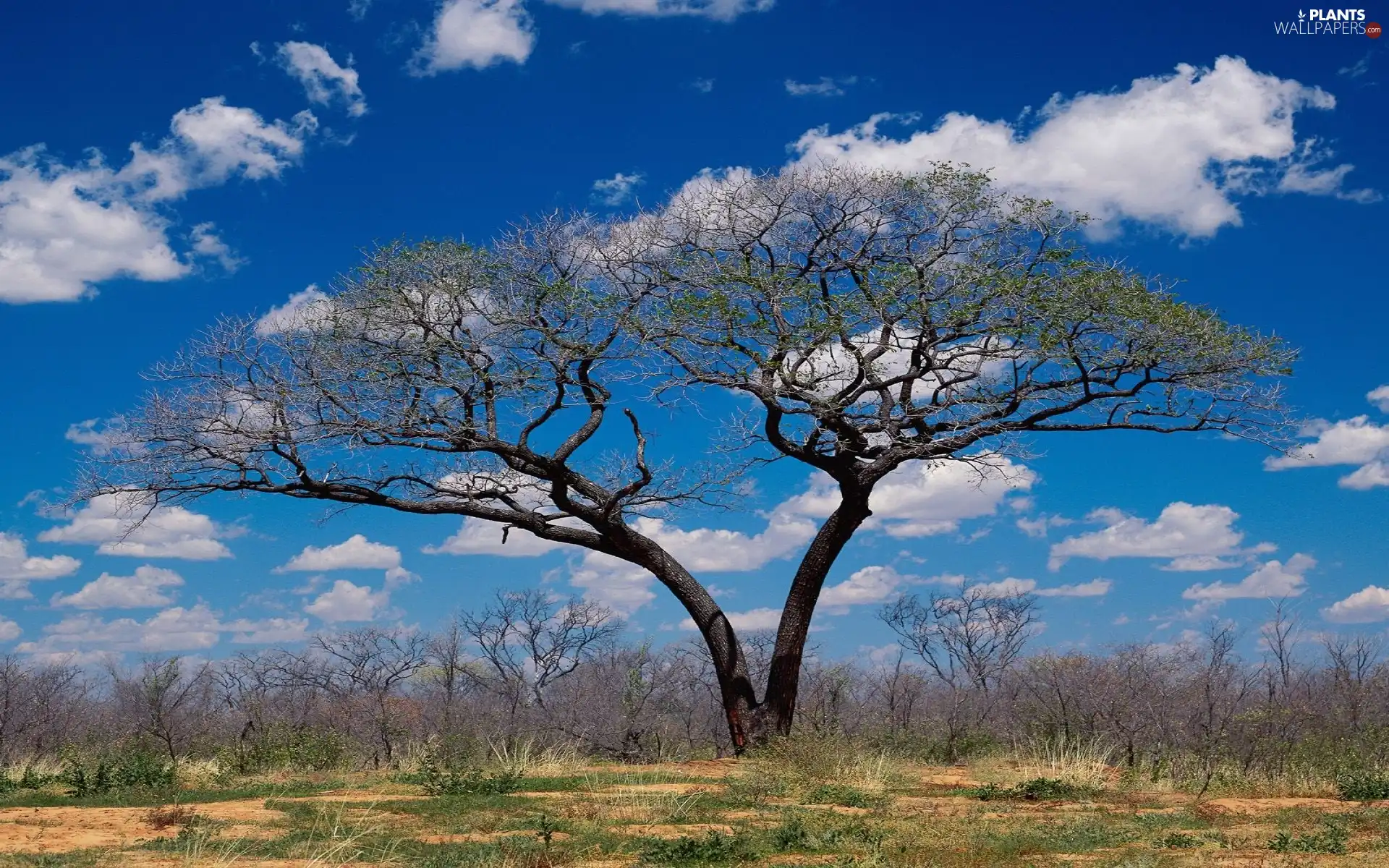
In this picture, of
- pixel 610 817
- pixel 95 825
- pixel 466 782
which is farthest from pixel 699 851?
pixel 95 825

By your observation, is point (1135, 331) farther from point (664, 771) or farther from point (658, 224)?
point (664, 771)

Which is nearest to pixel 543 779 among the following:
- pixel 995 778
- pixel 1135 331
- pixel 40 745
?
pixel 995 778

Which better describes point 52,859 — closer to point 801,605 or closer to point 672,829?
point 672,829

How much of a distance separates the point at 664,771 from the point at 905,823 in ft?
16.8

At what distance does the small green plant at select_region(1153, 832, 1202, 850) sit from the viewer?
10.2 metres

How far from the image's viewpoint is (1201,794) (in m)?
14.5

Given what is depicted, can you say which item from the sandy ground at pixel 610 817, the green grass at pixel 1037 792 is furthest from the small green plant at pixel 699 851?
the green grass at pixel 1037 792

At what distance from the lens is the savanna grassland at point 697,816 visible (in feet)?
31.0

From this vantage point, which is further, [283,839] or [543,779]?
[543,779]

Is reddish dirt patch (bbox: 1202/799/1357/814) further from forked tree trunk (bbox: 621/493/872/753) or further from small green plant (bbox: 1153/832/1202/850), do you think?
forked tree trunk (bbox: 621/493/872/753)

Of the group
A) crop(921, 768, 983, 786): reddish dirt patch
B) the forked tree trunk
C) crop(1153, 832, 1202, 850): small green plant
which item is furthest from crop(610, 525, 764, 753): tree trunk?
crop(1153, 832, 1202, 850): small green plant

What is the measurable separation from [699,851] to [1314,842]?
519cm

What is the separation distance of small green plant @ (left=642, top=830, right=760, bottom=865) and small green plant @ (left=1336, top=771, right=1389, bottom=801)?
8.60m

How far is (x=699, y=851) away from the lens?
9.11 m
